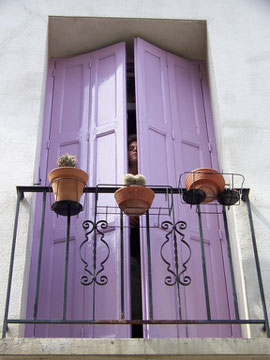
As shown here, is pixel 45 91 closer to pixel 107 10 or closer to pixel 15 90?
pixel 15 90

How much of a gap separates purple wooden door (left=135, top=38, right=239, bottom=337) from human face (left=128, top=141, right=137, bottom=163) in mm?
250

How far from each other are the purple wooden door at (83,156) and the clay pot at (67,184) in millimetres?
878

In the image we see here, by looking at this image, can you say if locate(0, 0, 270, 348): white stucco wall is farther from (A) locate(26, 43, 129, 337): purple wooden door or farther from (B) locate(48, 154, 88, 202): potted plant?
(B) locate(48, 154, 88, 202): potted plant

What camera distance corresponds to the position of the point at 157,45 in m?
7.70

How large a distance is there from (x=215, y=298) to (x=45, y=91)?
2.96 meters

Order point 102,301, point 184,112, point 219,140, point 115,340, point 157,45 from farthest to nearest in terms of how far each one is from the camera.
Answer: point 157,45 < point 184,112 < point 219,140 < point 102,301 < point 115,340

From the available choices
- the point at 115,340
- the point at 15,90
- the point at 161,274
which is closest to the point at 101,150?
the point at 15,90

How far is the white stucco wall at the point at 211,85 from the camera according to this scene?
19.2ft

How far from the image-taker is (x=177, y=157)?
6.71 meters

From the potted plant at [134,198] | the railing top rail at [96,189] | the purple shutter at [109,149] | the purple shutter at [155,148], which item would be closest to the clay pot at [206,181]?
the railing top rail at [96,189]

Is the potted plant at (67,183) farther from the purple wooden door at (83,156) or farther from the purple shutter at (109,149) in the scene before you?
the purple wooden door at (83,156)

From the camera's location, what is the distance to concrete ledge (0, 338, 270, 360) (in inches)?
182

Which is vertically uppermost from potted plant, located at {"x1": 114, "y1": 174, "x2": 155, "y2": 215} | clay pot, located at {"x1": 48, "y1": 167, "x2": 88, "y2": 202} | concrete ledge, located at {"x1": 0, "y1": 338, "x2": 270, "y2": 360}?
clay pot, located at {"x1": 48, "y1": 167, "x2": 88, "y2": 202}

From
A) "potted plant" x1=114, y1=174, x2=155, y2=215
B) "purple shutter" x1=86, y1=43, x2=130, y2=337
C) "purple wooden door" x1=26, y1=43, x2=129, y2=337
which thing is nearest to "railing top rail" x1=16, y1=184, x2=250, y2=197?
"potted plant" x1=114, y1=174, x2=155, y2=215
